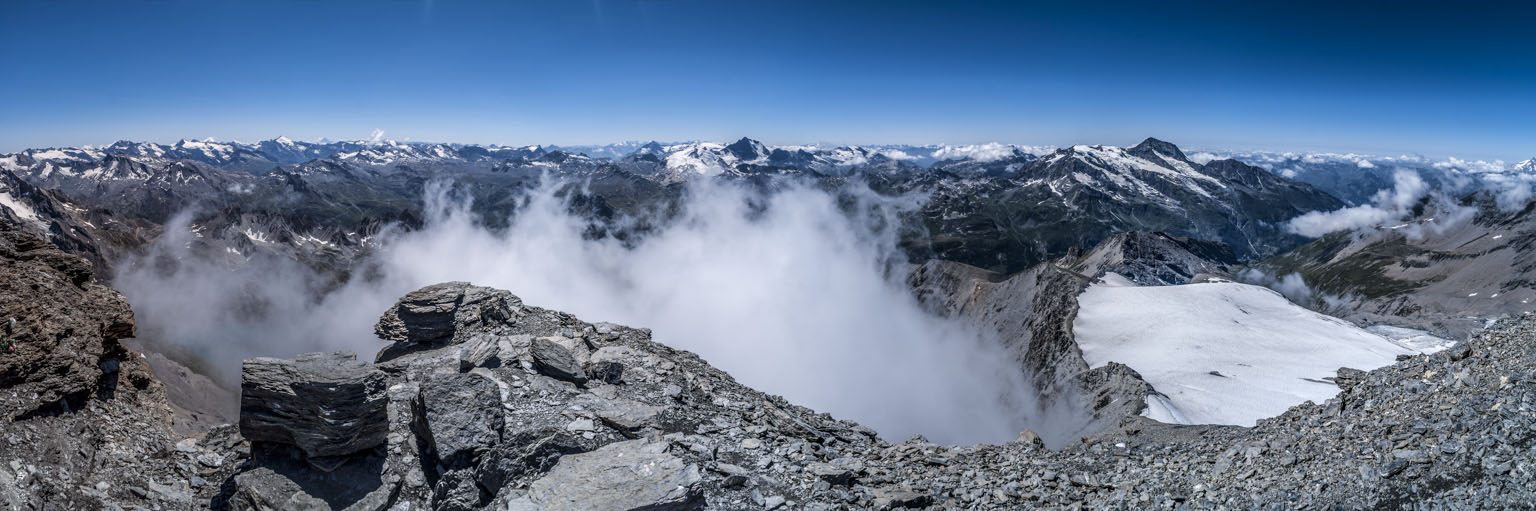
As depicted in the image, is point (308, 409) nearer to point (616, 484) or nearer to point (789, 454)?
point (616, 484)

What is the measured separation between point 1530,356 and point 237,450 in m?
30.9

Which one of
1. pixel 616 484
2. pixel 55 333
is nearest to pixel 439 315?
pixel 55 333

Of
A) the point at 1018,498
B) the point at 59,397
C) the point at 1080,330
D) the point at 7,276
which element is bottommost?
the point at 1080,330

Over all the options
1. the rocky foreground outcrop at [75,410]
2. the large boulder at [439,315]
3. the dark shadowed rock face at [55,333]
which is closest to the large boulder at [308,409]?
the rocky foreground outcrop at [75,410]

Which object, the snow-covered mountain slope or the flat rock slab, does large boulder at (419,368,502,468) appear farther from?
the snow-covered mountain slope

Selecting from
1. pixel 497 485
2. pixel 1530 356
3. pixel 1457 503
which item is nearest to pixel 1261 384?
pixel 1530 356

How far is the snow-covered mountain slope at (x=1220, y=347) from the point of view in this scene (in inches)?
2510

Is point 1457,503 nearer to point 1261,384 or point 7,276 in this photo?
point 7,276

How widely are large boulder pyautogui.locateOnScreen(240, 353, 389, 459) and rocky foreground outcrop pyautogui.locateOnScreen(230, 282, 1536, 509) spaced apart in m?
0.04

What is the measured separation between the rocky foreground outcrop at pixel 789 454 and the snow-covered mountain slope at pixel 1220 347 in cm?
5069

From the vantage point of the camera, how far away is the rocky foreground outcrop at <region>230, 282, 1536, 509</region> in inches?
467

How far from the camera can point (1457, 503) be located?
1032 cm

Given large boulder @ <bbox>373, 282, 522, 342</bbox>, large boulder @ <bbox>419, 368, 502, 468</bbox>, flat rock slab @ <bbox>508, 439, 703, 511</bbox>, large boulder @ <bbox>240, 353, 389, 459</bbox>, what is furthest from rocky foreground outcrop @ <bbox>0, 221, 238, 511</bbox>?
flat rock slab @ <bbox>508, 439, 703, 511</bbox>

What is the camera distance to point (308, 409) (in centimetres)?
1435
